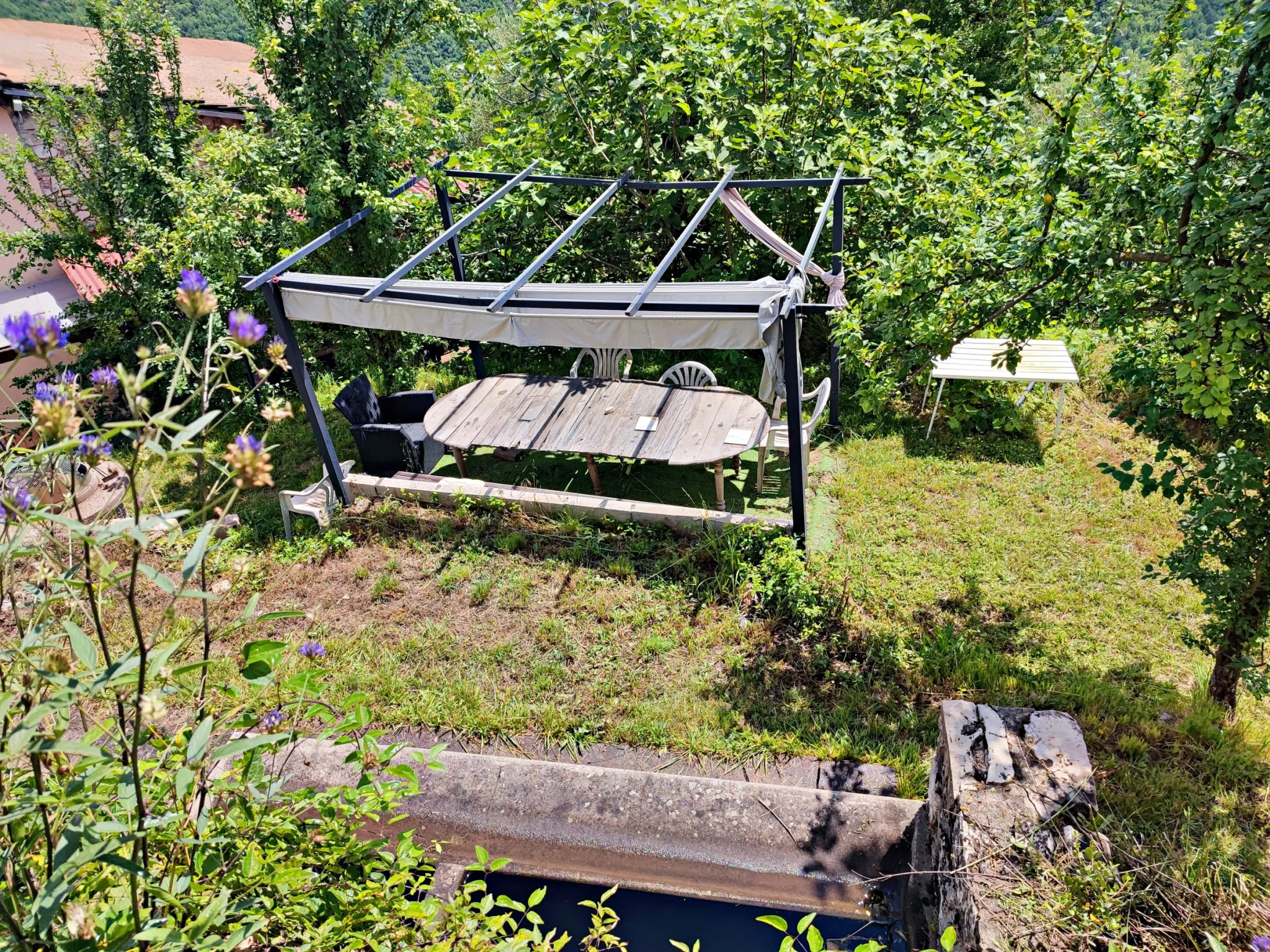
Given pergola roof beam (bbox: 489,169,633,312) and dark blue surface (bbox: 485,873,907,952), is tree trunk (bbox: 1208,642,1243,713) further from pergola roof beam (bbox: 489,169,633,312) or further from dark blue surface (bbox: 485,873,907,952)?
pergola roof beam (bbox: 489,169,633,312)

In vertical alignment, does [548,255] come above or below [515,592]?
above

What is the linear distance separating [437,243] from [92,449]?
5.53 m

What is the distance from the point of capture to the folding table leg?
6.95 meters

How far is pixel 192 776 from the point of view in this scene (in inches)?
59.9

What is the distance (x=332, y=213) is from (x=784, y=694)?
6.10m

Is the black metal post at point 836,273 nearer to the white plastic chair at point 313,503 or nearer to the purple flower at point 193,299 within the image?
the white plastic chair at point 313,503

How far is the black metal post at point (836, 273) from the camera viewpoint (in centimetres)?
680

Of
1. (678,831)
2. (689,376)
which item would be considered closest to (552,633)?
(678,831)

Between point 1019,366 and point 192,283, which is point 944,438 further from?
point 192,283

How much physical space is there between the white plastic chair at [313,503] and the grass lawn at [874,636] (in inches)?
7.6

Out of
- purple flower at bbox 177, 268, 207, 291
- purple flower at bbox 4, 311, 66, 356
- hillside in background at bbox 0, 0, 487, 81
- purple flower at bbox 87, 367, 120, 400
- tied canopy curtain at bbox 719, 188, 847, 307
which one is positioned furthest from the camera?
hillside in background at bbox 0, 0, 487, 81

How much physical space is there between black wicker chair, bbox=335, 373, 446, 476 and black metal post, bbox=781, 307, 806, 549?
10.7 ft

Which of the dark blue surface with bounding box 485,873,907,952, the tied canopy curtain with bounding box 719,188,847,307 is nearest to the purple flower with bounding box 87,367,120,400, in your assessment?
the dark blue surface with bounding box 485,873,907,952

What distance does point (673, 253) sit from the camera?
5914 millimetres
